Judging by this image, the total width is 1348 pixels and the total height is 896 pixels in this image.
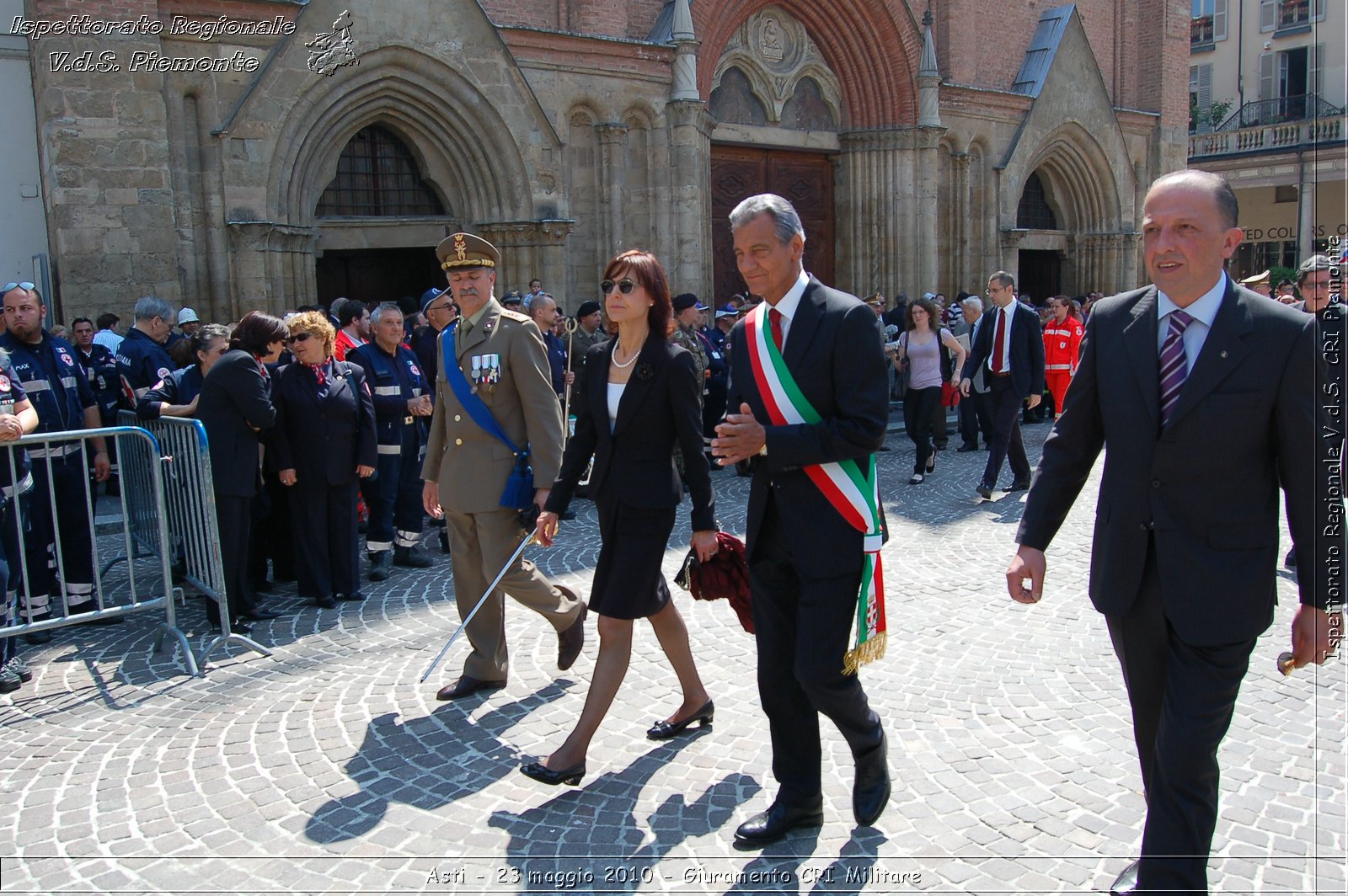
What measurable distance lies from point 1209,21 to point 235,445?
143 ft

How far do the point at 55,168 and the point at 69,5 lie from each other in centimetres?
171

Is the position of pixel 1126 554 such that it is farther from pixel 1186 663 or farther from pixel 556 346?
pixel 556 346

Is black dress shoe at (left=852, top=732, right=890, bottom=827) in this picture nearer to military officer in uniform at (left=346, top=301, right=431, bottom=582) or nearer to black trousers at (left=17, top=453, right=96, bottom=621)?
military officer in uniform at (left=346, top=301, right=431, bottom=582)

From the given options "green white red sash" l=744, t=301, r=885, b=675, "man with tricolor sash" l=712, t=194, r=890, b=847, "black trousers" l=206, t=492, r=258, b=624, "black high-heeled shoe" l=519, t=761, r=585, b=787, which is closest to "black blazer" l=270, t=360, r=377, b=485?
"black trousers" l=206, t=492, r=258, b=624

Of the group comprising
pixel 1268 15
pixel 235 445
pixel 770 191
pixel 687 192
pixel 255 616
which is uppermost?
pixel 1268 15

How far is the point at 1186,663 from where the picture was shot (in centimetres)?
277

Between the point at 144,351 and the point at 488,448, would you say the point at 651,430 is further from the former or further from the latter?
the point at 144,351

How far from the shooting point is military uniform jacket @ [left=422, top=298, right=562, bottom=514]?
15.6 ft

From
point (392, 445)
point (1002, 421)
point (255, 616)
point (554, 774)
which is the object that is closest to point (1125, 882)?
point (554, 774)

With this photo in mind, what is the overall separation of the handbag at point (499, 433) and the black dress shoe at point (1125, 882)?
2.78 m

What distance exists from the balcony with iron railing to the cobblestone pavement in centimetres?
3247

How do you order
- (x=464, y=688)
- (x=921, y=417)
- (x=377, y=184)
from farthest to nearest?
(x=377, y=184), (x=921, y=417), (x=464, y=688)

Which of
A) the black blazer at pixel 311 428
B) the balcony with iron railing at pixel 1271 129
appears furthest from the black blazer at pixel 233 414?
the balcony with iron railing at pixel 1271 129

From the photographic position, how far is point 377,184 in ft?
46.2
